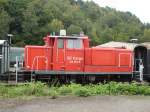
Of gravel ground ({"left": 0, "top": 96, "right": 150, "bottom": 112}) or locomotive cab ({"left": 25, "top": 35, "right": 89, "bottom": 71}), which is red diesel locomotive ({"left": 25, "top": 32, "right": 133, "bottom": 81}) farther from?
gravel ground ({"left": 0, "top": 96, "right": 150, "bottom": 112})

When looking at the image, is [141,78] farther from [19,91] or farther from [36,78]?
[19,91]

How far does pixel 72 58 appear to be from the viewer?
23.9 m

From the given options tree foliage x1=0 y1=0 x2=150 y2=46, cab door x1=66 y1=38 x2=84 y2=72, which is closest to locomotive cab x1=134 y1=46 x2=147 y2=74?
cab door x1=66 y1=38 x2=84 y2=72

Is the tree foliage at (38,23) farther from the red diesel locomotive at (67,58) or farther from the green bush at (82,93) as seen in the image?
the green bush at (82,93)

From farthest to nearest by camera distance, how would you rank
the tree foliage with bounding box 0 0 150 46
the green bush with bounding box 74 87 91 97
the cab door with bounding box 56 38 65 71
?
the tree foliage with bounding box 0 0 150 46, the cab door with bounding box 56 38 65 71, the green bush with bounding box 74 87 91 97

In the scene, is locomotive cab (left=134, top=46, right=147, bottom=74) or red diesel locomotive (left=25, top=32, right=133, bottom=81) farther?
locomotive cab (left=134, top=46, right=147, bottom=74)

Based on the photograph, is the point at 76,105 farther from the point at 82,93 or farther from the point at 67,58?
the point at 67,58

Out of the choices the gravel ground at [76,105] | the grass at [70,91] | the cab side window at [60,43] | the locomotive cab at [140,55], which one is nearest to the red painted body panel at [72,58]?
the cab side window at [60,43]

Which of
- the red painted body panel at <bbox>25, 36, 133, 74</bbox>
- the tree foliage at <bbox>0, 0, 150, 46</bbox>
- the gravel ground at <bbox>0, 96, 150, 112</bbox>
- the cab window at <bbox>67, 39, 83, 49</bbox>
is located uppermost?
the tree foliage at <bbox>0, 0, 150, 46</bbox>

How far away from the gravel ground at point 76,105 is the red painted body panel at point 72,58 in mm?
7808

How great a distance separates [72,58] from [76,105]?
1039cm

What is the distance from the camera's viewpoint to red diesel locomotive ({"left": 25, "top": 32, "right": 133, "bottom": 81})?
23.5 meters

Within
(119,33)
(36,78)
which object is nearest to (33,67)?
(36,78)

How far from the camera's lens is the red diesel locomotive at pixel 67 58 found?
2347 centimetres
